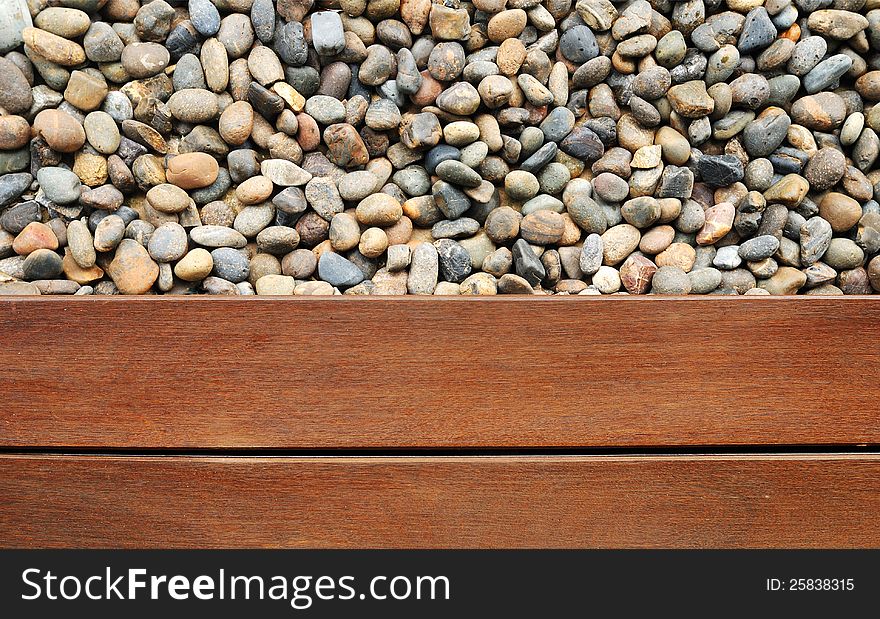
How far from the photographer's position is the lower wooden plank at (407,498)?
0.61 meters

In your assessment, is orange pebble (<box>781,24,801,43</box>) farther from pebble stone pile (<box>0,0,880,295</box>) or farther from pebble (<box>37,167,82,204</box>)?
pebble (<box>37,167,82,204</box>)

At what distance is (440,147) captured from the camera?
64 centimetres

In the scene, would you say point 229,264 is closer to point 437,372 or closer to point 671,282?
point 437,372

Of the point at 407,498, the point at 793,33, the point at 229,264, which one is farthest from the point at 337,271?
the point at 793,33

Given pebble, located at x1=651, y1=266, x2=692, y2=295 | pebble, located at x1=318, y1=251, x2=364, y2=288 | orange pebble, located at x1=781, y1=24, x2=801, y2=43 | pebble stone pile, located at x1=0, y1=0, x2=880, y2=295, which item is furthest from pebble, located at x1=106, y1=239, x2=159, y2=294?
orange pebble, located at x1=781, y1=24, x2=801, y2=43

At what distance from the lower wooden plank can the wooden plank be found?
0.02m

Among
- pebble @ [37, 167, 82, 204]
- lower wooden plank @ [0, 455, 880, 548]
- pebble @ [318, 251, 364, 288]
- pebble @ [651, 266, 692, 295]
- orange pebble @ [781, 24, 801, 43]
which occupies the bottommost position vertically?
lower wooden plank @ [0, 455, 880, 548]

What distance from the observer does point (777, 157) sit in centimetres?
65

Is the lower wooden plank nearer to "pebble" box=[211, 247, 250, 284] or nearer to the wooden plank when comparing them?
the wooden plank

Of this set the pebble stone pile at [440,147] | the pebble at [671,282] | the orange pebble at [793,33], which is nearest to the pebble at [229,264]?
the pebble stone pile at [440,147]

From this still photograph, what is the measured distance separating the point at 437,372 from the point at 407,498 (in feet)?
A: 0.40

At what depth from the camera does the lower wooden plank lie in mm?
607

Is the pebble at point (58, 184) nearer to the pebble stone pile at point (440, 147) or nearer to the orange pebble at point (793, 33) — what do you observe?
the pebble stone pile at point (440, 147)

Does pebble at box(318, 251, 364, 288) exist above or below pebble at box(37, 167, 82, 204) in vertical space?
below
